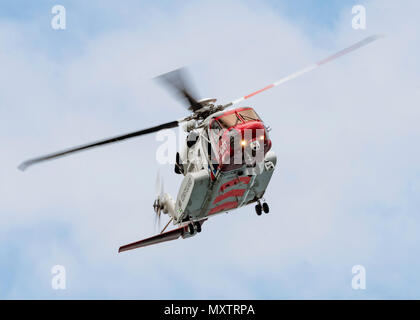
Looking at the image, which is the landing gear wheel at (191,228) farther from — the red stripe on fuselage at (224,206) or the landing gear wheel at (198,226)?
the red stripe on fuselage at (224,206)

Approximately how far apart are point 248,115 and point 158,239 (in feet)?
29.3

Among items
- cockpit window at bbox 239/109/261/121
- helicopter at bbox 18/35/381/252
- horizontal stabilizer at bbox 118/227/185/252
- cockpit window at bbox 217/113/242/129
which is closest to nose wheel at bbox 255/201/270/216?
helicopter at bbox 18/35/381/252

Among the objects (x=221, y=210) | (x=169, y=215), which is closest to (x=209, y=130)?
(x=221, y=210)

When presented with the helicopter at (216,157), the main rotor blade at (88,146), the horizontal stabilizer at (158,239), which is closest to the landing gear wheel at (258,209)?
the helicopter at (216,157)

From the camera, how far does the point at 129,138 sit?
27422 mm

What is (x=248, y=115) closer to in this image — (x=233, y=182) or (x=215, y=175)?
(x=215, y=175)

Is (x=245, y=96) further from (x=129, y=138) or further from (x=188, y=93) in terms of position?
(x=129, y=138)

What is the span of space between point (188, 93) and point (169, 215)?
697 cm

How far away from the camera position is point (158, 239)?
32.3 metres

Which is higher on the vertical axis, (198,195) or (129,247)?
(198,195)

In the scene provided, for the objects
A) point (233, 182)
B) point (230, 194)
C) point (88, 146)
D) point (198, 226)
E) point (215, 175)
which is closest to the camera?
point (88, 146)

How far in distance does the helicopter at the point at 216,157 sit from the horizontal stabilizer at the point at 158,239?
340 mm

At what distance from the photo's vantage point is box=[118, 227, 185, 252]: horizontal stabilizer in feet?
105

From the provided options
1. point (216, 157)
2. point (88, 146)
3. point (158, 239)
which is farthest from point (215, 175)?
point (158, 239)
